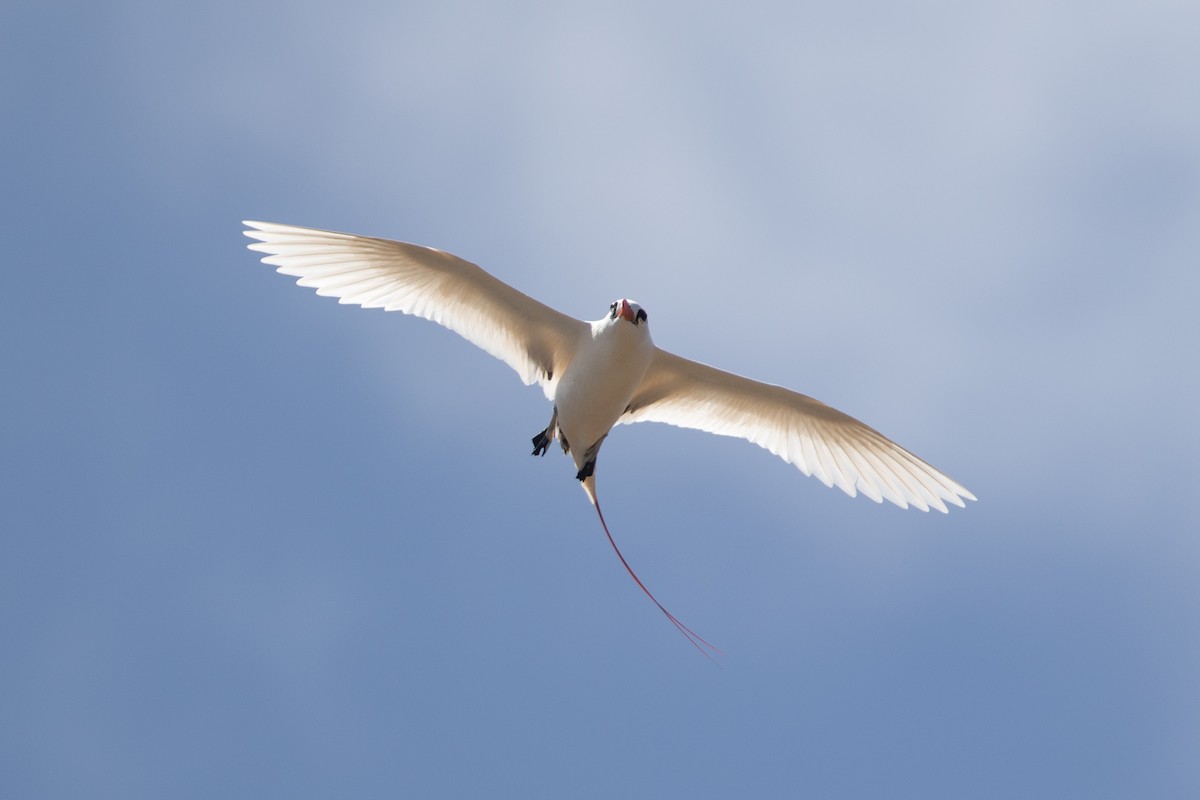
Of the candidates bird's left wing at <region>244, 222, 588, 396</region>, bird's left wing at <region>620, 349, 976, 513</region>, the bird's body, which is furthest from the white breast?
bird's left wing at <region>620, 349, 976, 513</region>

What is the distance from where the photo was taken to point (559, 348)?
15.9 m

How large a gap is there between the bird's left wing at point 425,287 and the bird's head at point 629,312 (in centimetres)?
70

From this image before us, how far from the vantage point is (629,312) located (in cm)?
1478

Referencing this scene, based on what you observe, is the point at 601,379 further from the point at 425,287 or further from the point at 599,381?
the point at 425,287

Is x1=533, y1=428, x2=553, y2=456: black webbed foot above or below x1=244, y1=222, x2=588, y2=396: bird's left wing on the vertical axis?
below

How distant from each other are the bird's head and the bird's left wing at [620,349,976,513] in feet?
4.63

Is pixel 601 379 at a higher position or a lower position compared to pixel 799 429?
lower

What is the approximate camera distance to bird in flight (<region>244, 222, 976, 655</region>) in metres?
15.2

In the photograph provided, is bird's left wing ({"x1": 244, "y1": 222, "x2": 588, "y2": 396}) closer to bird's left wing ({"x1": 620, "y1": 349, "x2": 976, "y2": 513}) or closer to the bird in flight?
the bird in flight

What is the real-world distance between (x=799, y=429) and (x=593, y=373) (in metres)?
3.15

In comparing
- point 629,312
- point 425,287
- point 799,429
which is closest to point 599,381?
point 629,312

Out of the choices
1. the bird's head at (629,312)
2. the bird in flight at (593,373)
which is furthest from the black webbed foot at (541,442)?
the bird's head at (629,312)

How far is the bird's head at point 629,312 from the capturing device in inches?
582

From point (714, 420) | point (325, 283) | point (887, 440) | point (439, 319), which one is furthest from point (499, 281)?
point (887, 440)
